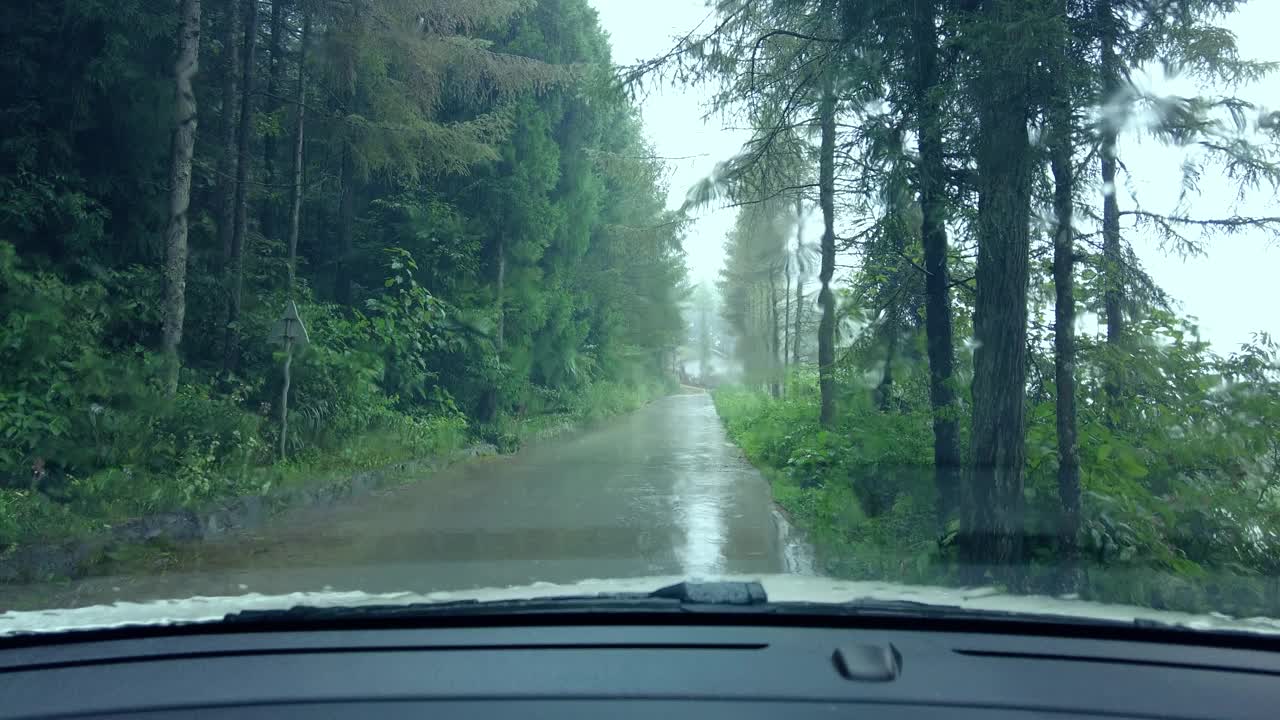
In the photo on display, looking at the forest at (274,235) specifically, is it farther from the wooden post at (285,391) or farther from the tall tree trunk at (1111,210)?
the tall tree trunk at (1111,210)

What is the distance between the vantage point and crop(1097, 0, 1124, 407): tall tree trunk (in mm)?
8023

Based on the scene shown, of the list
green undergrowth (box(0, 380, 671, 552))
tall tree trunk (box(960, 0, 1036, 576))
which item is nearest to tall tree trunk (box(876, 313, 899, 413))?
tall tree trunk (box(960, 0, 1036, 576))

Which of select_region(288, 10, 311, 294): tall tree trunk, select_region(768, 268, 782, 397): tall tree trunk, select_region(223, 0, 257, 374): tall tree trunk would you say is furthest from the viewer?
select_region(768, 268, 782, 397): tall tree trunk

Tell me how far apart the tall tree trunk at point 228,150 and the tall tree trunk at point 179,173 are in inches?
101

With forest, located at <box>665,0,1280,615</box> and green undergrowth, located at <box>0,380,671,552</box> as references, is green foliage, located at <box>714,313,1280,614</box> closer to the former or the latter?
forest, located at <box>665,0,1280,615</box>

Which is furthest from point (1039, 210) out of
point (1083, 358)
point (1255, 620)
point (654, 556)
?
point (1255, 620)

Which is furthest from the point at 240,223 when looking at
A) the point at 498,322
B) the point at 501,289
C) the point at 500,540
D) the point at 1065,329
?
the point at 1065,329

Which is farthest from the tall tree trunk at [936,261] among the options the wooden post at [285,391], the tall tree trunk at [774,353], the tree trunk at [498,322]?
the tall tree trunk at [774,353]

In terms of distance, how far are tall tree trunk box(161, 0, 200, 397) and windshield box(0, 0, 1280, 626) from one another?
44 millimetres

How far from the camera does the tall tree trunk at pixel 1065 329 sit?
739cm

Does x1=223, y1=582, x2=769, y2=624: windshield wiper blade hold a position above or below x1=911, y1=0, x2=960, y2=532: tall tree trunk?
below

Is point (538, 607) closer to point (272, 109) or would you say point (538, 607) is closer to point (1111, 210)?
point (1111, 210)

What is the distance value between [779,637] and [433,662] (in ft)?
3.67

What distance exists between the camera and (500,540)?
9641 millimetres
